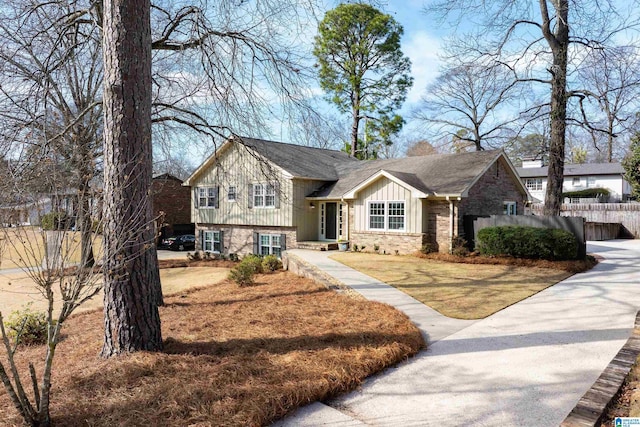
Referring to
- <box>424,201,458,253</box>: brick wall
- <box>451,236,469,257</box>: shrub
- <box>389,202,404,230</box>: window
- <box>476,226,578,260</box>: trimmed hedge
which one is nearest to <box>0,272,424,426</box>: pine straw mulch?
<box>476,226,578,260</box>: trimmed hedge

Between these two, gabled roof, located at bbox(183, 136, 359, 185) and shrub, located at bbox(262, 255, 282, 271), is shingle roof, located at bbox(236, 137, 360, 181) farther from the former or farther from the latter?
shrub, located at bbox(262, 255, 282, 271)

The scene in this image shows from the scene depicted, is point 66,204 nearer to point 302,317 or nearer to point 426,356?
point 302,317

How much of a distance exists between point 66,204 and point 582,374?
6.04 m

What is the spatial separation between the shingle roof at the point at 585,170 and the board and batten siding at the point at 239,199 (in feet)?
101

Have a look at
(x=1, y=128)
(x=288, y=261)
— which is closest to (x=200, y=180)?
(x=288, y=261)

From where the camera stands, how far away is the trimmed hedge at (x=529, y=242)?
13.0 metres

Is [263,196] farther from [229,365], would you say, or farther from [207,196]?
[229,365]

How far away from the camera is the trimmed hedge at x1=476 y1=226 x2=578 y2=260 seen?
42.5 feet

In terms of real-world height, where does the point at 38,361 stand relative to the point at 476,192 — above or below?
below

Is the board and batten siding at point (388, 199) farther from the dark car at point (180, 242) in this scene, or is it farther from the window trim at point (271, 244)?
the dark car at point (180, 242)

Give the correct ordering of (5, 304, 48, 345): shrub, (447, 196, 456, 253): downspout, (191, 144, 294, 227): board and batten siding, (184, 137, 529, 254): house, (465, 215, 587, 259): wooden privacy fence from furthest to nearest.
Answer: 1. (191, 144, 294, 227): board and batten siding
2. (184, 137, 529, 254): house
3. (447, 196, 456, 253): downspout
4. (465, 215, 587, 259): wooden privacy fence
5. (5, 304, 48, 345): shrub

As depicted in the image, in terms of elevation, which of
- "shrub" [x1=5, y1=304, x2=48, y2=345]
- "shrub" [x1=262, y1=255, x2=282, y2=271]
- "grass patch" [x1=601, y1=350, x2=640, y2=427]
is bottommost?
"shrub" [x1=5, y1=304, x2=48, y2=345]

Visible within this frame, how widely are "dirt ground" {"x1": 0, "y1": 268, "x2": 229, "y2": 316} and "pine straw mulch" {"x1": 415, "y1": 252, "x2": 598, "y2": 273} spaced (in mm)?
8274

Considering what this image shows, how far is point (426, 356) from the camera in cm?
517
